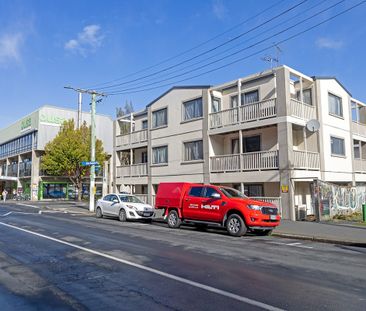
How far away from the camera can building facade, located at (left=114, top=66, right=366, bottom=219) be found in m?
19.2

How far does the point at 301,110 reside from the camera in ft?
66.0

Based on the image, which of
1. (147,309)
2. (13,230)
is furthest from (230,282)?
(13,230)

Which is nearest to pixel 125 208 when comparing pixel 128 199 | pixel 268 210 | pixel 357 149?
pixel 128 199

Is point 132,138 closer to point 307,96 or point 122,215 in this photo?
point 122,215

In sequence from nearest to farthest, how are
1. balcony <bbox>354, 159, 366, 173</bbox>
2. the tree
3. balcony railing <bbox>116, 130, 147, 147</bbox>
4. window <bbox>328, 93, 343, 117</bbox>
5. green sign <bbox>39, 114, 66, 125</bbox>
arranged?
window <bbox>328, 93, 343, 117</bbox> → balcony <bbox>354, 159, 366, 173</bbox> → balcony railing <bbox>116, 130, 147, 147</bbox> → the tree → green sign <bbox>39, 114, 66, 125</bbox>

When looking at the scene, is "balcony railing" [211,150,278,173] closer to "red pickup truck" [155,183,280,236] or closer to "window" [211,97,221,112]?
"window" [211,97,221,112]

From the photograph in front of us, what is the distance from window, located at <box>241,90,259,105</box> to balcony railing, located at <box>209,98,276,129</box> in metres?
0.84

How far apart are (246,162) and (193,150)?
5021 mm

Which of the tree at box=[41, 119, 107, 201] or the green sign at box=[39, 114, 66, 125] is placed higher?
the green sign at box=[39, 114, 66, 125]

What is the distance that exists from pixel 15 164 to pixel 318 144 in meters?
47.9

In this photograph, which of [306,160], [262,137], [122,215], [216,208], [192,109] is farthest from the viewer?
[192,109]

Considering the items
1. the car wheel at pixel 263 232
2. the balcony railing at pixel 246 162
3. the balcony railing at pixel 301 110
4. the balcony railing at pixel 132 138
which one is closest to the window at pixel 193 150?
the balcony railing at pixel 246 162

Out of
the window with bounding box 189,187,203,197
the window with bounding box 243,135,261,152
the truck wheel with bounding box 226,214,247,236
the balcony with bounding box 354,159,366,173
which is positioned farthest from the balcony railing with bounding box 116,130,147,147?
the truck wheel with bounding box 226,214,247,236

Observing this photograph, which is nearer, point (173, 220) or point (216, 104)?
point (173, 220)
